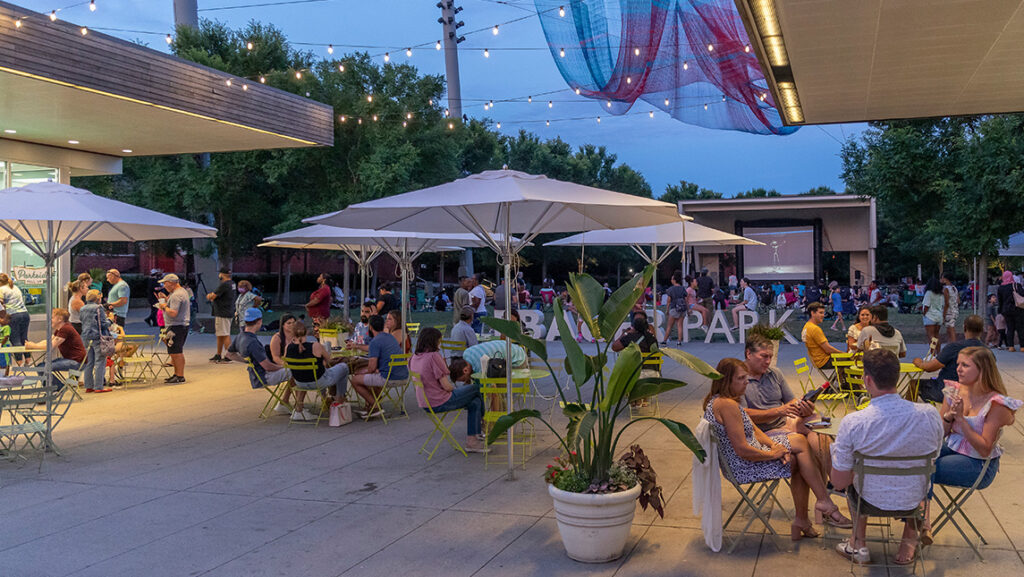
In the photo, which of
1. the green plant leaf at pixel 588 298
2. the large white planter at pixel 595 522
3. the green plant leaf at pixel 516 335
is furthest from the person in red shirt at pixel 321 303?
the large white planter at pixel 595 522

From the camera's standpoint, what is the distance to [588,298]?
4785mm

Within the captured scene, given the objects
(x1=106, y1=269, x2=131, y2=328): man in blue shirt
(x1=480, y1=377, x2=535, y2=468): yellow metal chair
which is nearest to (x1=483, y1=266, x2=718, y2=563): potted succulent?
(x1=480, y1=377, x2=535, y2=468): yellow metal chair

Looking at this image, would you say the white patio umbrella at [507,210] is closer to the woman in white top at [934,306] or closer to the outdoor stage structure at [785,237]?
the woman in white top at [934,306]

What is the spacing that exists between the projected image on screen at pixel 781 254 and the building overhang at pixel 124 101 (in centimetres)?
2657

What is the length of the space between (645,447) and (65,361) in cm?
717

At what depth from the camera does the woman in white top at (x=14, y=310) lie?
11461 millimetres

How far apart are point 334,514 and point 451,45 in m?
29.8

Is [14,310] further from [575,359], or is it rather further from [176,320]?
[575,359]

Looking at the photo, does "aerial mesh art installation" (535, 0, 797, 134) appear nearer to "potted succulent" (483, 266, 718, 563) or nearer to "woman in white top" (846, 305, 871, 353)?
"woman in white top" (846, 305, 871, 353)

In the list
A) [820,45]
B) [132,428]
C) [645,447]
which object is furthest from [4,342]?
[820,45]

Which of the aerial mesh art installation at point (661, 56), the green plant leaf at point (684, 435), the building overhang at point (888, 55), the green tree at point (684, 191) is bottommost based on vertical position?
the green plant leaf at point (684, 435)

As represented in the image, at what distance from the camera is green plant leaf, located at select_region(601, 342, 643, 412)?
4.45 meters

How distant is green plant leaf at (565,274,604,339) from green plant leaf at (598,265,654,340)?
0.17ft

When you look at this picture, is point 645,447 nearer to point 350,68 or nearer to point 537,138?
point 350,68
